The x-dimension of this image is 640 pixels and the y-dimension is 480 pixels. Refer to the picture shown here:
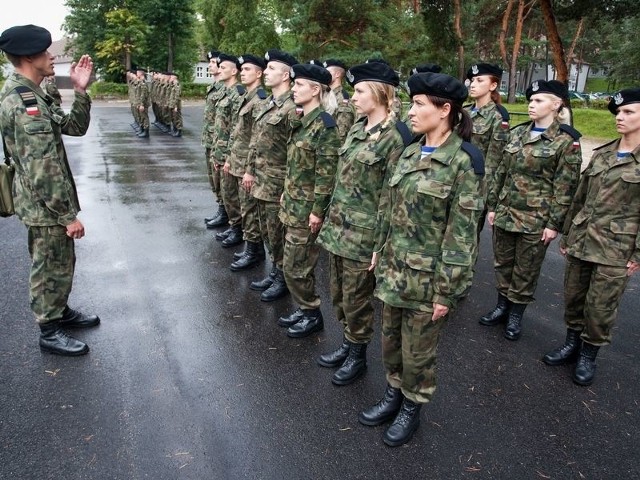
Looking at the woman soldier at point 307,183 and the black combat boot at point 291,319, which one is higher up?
the woman soldier at point 307,183

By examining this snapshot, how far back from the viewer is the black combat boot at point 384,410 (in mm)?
3080

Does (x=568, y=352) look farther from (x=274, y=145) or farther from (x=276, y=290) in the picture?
(x=274, y=145)

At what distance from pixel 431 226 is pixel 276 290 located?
2.46 m

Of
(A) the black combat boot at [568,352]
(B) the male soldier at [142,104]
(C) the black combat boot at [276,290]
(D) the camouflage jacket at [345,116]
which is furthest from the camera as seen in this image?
(B) the male soldier at [142,104]

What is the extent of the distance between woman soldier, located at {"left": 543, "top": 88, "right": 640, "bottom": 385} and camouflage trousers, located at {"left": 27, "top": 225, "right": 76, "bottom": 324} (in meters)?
3.75

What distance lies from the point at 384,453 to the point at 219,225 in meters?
4.73

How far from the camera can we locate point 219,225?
7004mm

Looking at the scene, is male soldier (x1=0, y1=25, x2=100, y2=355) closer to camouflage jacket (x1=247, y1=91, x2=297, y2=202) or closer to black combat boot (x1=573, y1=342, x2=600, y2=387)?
camouflage jacket (x1=247, y1=91, x2=297, y2=202)

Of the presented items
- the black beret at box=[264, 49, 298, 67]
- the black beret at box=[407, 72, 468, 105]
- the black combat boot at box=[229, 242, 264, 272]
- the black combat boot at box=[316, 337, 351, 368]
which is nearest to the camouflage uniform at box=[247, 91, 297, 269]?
the black beret at box=[264, 49, 298, 67]

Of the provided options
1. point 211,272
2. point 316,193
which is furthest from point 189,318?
point 316,193

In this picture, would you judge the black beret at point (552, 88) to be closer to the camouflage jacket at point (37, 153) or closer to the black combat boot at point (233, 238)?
the camouflage jacket at point (37, 153)

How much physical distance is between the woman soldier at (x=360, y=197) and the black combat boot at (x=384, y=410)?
412 mm

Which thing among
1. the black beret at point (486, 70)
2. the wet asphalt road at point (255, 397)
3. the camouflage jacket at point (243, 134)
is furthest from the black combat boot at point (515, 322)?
the camouflage jacket at point (243, 134)

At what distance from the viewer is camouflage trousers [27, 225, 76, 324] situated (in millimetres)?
3660
